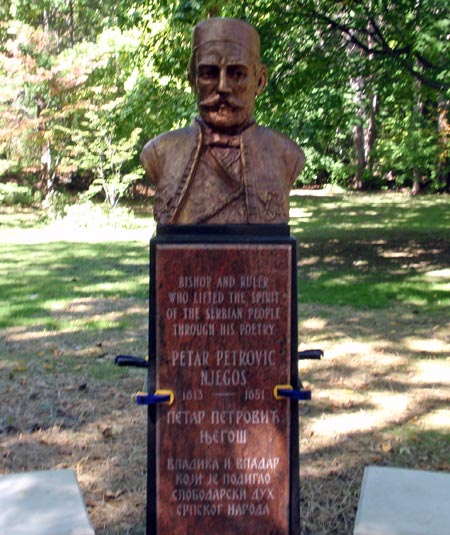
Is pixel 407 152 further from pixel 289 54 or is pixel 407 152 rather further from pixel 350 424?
pixel 350 424

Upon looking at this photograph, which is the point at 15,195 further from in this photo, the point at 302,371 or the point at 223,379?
the point at 223,379

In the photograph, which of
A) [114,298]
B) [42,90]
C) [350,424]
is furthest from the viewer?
[42,90]

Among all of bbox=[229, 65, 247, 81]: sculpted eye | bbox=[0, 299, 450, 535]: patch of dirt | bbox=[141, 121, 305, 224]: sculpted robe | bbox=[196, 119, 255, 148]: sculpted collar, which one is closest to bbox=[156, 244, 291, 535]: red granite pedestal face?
bbox=[141, 121, 305, 224]: sculpted robe

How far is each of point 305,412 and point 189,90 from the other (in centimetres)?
982

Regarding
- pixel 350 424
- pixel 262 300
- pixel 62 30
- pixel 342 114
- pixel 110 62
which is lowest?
pixel 350 424

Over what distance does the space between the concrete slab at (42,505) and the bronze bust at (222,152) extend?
4.41ft

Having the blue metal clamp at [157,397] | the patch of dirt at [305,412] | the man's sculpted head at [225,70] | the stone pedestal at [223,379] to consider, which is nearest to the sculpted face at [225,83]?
the man's sculpted head at [225,70]

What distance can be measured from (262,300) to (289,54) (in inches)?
306

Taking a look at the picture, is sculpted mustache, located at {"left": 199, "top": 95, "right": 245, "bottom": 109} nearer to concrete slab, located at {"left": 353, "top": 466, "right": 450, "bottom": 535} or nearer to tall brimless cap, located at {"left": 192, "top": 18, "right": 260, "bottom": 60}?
tall brimless cap, located at {"left": 192, "top": 18, "right": 260, "bottom": 60}

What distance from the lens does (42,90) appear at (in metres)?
21.0

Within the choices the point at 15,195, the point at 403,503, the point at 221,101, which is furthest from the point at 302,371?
the point at 15,195

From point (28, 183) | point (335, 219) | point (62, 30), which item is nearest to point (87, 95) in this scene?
point (28, 183)

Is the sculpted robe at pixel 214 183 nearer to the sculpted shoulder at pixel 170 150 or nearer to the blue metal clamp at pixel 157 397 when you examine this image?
the sculpted shoulder at pixel 170 150

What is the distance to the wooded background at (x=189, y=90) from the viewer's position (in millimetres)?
10461
